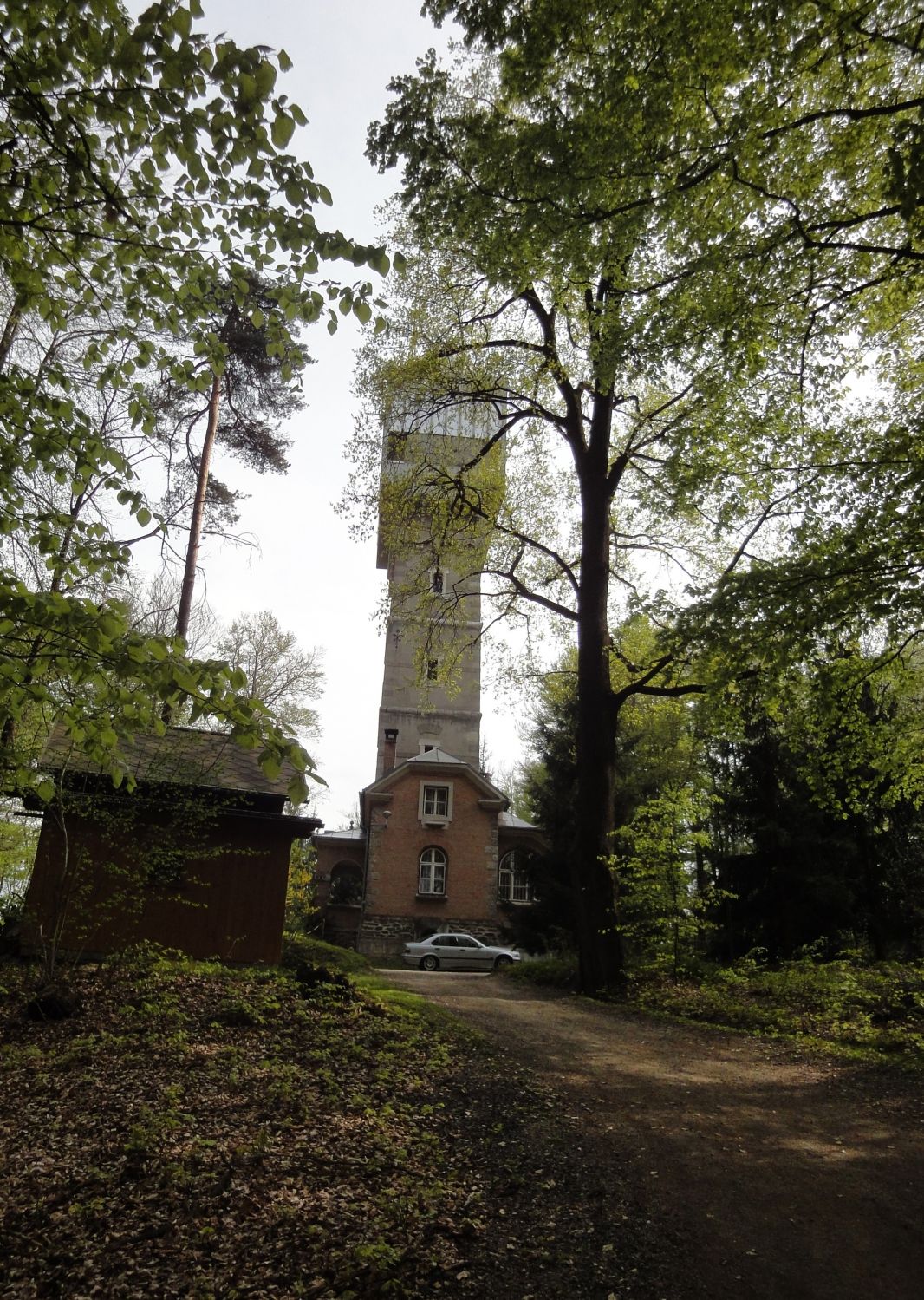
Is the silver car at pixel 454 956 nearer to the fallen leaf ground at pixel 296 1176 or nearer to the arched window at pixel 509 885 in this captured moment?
the arched window at pixel 509 885

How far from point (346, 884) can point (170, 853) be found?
23.8 m

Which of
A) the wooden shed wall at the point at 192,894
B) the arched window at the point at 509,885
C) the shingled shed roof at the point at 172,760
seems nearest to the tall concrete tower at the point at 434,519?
the wooden shed wall at the point at 192,894

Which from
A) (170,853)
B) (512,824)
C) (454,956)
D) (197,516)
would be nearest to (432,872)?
(512,824)

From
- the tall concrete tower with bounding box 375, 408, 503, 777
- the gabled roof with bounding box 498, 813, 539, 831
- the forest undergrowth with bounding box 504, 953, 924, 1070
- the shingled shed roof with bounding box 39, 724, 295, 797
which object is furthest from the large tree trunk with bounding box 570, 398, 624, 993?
the gabled roof with bounding box 498, 813, 539, 831

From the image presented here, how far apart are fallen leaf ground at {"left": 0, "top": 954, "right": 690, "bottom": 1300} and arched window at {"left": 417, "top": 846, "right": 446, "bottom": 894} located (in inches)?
893

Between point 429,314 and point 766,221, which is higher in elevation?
point 429,314

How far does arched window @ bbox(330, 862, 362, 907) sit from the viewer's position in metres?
32.4

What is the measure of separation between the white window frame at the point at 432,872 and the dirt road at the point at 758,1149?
21335 mm

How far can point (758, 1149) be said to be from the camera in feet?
17.1

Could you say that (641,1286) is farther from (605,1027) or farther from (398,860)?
(398,860)

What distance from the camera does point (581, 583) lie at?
14.7 meters

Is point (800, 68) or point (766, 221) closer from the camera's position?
point (800, 68)

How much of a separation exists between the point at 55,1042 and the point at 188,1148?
338 cm

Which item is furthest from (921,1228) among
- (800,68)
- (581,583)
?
(581,583)
